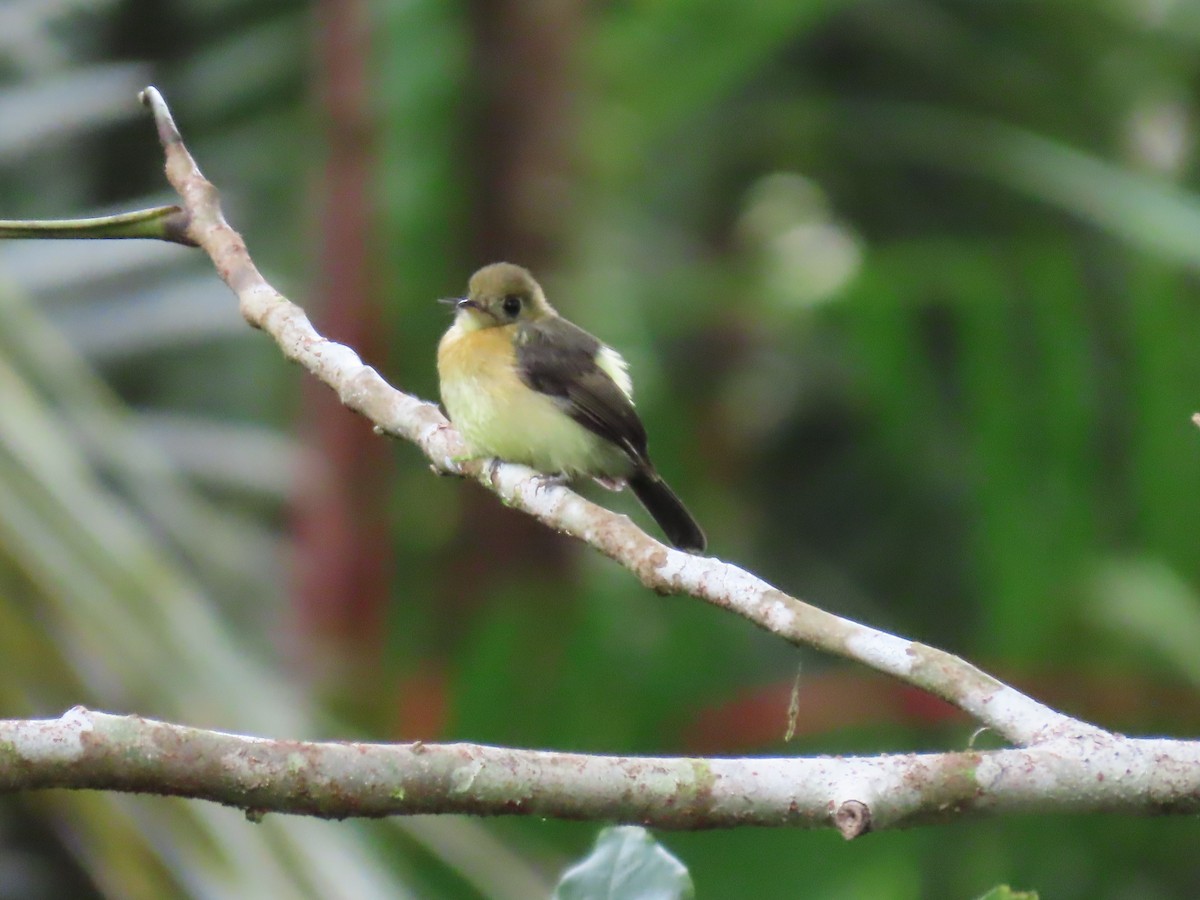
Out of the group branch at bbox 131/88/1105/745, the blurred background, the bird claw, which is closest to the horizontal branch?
branch at bbox 131/88/1105/745

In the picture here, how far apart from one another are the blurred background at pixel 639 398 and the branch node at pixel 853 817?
1.48 meters

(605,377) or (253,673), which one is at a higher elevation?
(605,377)

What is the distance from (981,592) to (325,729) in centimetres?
243

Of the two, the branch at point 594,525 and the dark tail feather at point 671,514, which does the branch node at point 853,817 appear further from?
the dark tail feather at point 671,514

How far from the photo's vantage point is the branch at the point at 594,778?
1.95m

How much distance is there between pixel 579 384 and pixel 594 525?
5.39 feet

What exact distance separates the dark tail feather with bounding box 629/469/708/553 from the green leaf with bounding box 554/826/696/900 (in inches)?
92.2

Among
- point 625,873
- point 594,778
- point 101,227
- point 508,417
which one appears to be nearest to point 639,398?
point 508,417

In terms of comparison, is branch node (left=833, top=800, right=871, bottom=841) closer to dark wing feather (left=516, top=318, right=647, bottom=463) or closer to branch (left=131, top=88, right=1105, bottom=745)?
branch (left=131, top=88, right=1105, bottom=745)

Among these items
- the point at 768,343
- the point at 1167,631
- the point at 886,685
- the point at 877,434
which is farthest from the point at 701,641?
the point at 768,343

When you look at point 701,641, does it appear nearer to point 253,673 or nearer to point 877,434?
point 253,673

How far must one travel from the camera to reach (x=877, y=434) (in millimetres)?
7918

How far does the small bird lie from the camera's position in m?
4.10

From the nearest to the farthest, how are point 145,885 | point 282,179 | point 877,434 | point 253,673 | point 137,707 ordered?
point 145,885
point 137,707
point 253,673
point 282,179
point 877,434
